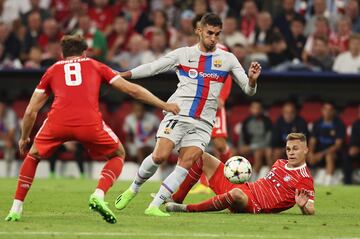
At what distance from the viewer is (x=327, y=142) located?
71.2 feet

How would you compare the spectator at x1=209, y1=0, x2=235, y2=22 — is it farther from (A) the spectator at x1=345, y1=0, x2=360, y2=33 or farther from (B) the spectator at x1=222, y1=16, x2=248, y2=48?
(A) the spectator at x1=345, y1=0, x2=360, y2=33

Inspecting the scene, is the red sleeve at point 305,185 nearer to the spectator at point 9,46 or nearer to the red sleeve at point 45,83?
the red sleeve at point 45,83

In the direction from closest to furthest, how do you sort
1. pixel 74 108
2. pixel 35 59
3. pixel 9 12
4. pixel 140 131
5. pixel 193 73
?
pixel 74 108 → pixel 193 73 → pixel 140 131 → pixel 35 59 → pixel 9 12

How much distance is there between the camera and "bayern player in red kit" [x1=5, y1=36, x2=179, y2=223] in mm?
11016

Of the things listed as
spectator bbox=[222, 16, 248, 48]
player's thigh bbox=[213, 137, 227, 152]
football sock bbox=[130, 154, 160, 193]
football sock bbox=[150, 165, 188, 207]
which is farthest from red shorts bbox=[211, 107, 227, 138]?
spectator bbox=[222, 16, 248, 48]

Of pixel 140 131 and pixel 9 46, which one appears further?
pixel 9 46

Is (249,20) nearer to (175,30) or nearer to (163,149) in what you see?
(175,30)

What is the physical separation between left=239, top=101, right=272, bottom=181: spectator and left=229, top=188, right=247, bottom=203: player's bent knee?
9.65m

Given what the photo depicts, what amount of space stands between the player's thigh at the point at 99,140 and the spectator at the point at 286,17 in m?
12.0

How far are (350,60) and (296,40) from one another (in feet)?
4.29

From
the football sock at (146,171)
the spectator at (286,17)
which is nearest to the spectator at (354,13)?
the spectator at (286,17)

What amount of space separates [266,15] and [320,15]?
44.3 inches

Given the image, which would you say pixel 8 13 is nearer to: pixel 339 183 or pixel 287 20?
pixel 287 20

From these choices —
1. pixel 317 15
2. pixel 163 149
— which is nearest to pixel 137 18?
pixel 317 15
